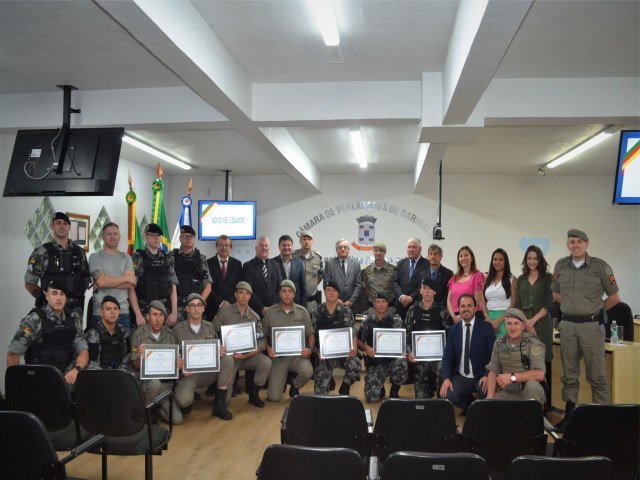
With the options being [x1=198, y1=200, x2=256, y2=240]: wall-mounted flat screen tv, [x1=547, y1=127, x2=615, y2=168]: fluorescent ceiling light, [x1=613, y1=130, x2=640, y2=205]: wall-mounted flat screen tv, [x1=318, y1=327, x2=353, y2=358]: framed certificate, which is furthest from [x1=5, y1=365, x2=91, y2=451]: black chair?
[x1=198, y1=200, x2=256, y2=240]: wall-mounted flat screen tv

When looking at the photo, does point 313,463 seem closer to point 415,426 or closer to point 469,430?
point 415,426

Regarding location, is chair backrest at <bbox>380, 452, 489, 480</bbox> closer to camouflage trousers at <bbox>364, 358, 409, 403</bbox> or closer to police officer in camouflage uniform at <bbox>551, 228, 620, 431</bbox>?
police officer in camouflage uniform at <bbox>551, 228, 620, 431</bbox>

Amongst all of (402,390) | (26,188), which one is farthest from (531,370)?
(26,188)

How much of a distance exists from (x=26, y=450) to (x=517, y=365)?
355 centimetres

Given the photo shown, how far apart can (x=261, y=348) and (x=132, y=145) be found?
4.25m

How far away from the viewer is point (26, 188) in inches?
207

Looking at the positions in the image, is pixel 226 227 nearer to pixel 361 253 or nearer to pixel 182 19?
pixel 361 253

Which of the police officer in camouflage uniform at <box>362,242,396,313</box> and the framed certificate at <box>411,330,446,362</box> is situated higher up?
the police officer in camouflage uniform at <box>362,242,396,313</box>

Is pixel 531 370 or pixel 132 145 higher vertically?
pixel 132 145

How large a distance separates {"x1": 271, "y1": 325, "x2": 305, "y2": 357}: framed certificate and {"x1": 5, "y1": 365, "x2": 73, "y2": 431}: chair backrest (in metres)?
2.61

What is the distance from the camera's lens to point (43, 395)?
345 centimetres

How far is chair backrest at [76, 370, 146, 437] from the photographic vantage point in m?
3.39

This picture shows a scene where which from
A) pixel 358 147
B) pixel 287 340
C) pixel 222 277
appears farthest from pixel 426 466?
pixel 358 147

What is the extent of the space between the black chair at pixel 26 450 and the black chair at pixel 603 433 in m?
2.50
